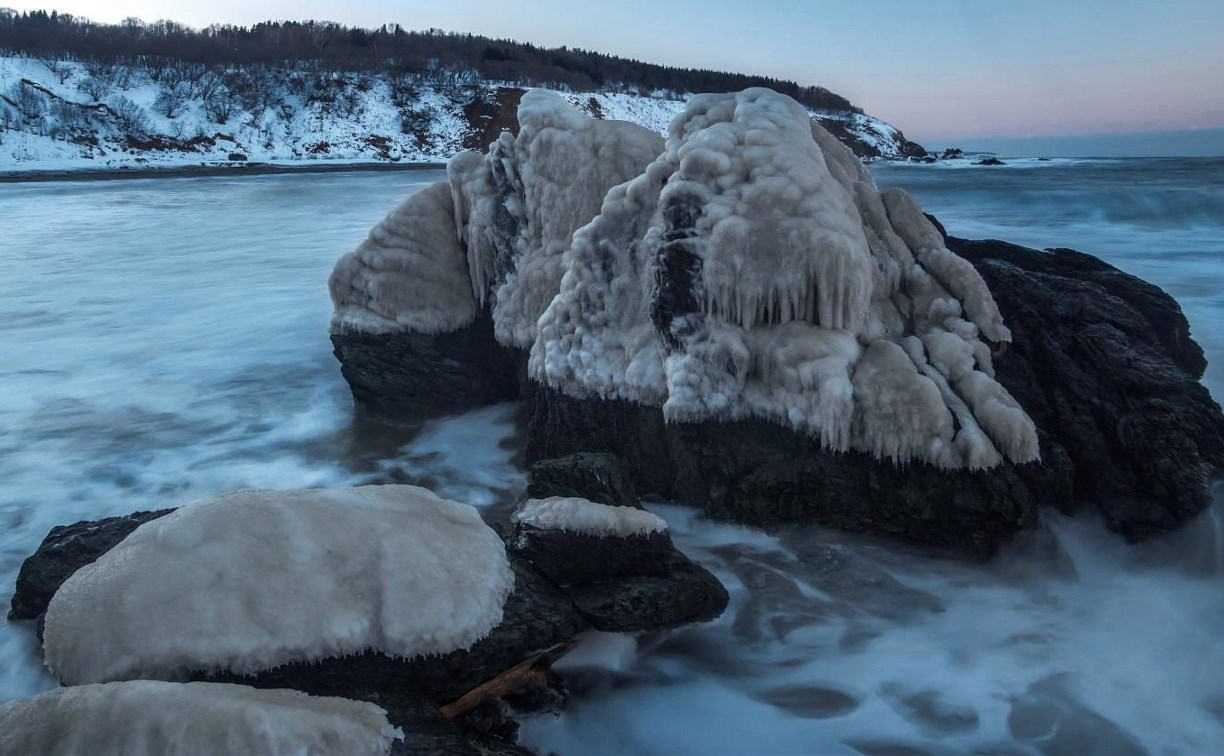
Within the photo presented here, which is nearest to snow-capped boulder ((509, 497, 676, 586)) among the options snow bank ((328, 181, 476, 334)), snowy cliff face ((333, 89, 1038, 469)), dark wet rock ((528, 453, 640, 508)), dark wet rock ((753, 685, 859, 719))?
dark wet rock ((528, 453, 640, 508))

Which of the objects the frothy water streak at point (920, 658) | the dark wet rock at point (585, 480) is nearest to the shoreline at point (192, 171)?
the dark wet rock at point (585, 480)

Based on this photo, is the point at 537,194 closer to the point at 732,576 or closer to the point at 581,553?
the point at 732,576

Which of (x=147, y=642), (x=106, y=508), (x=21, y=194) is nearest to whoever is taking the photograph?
(x=147, y=642)

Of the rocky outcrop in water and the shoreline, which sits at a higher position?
the rocky outcrop in water

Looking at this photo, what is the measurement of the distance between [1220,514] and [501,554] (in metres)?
4.02

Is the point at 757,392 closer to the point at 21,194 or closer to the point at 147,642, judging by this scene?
the point at 147,642

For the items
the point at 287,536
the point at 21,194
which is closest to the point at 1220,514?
the point at 287,536

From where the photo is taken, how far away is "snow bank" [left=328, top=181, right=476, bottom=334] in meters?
6.73

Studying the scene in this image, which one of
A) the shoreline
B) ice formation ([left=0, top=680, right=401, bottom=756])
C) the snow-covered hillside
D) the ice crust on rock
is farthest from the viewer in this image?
the snow-covered hillside

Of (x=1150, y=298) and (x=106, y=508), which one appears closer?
(x=106, y=508)

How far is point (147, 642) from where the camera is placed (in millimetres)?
2734

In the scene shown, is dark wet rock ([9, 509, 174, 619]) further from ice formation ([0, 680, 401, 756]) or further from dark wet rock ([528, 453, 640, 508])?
dark wet rock ([528, 453, 640, 508])

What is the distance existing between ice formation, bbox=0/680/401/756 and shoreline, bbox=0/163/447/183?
133 ft

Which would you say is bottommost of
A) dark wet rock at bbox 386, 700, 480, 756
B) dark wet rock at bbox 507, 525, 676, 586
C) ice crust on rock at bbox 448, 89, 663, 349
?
dark wet rock at bbox 386, 700, 480, 756
